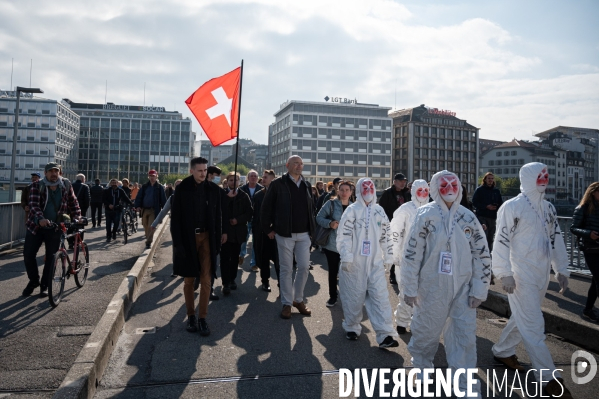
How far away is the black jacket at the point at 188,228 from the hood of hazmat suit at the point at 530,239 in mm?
3228

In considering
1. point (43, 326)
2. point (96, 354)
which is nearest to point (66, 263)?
point (43, 326)

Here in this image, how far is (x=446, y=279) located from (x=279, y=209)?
3.14 metres

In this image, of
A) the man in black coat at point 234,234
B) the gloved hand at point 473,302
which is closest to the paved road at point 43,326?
the man in black coat at point 234,234

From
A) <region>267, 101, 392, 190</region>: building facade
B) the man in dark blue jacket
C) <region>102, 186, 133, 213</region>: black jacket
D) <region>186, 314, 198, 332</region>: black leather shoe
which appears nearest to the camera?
<region>186, 314, 198, 332</region>: black leather shoe

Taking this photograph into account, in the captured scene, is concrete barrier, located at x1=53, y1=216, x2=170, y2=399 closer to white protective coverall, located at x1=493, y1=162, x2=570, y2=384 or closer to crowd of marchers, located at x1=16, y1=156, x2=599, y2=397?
crowd of marchers, located at x1=16, y1=156, x2=599, y2=397

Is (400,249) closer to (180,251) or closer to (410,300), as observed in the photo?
(410,300)

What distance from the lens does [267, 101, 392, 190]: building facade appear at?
105 m

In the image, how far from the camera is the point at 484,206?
10.0 meters

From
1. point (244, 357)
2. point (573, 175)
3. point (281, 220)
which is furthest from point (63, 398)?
point (573, 175)

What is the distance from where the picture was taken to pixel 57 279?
6.73m

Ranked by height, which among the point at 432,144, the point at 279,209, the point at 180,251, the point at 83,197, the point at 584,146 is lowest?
the point at 180,251

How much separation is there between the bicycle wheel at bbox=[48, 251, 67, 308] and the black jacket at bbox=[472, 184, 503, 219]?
7754 millimetres

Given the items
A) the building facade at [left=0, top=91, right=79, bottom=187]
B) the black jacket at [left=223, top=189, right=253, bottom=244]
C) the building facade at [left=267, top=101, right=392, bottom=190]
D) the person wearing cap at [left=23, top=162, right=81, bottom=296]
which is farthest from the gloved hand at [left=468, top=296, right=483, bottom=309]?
the building facade at [left=0, top=91, right=79, bottom=187]

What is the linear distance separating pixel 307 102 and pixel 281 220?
101970mm
